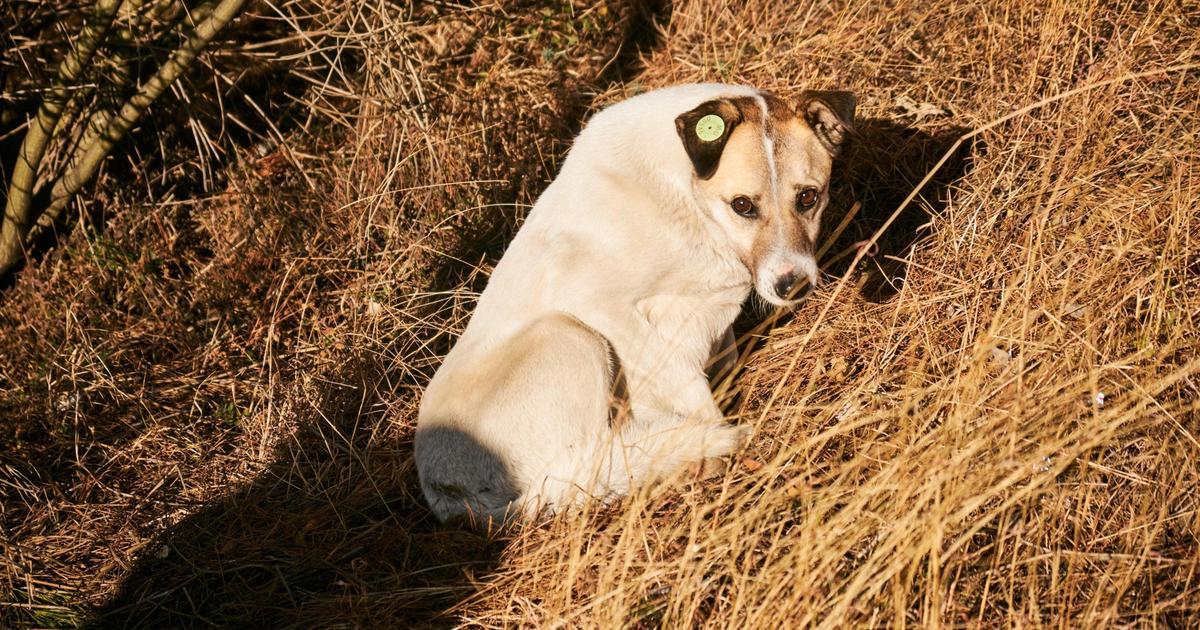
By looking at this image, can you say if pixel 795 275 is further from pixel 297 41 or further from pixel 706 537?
pixel 297 41

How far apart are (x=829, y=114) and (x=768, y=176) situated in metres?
0.42

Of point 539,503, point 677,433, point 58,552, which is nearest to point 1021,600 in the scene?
point 677,433

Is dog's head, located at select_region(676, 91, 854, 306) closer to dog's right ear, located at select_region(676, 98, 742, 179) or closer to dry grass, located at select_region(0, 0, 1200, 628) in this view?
dog's right ear, located at select_region(676, 98, 742, 179)

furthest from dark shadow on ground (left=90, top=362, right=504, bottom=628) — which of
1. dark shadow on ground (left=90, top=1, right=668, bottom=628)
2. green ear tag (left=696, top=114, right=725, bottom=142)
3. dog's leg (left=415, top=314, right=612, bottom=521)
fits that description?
green ear tag (left=696, top=114, right=725, bottom=142)

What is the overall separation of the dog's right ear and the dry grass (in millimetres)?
704

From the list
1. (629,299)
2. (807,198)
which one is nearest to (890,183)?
(807,198)

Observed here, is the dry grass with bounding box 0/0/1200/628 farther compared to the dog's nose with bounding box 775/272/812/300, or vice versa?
the dog's nose with bounding box 775/272/812/300

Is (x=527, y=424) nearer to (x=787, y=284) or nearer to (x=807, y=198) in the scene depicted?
(x=787, y=284)

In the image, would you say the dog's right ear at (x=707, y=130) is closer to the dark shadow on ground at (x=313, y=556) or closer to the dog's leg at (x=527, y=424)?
the dog's leg at (x=527, y=424)

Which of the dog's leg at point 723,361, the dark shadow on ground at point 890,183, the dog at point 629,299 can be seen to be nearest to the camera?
the dog at point 629,299

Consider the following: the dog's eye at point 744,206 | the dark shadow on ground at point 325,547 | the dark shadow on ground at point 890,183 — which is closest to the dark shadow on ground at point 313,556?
the dark shadow on ground at point 325,547

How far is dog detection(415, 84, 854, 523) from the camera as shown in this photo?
3.27 metres

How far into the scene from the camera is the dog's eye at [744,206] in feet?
10.9

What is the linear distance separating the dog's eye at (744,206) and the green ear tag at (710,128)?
269 millimetres
